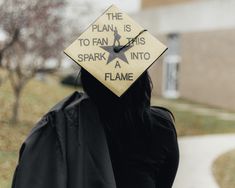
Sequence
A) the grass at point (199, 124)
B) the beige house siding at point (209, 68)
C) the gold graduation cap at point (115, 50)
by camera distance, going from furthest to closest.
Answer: the beige house siding at point (209, 68) → the grass at point (199, 124) → the gold graduation cap at point (115, 50)

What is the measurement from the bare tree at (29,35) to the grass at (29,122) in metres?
0.39

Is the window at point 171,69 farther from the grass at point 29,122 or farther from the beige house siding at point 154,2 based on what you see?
the grass at point 29,122

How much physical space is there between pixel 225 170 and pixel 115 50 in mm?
9065

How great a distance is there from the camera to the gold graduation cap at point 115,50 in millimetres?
2766

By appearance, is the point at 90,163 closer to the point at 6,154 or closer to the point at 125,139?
the point at 125,139

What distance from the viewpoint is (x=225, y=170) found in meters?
11.5

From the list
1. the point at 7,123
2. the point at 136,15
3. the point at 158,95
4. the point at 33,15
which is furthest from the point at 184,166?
the point at 136,15

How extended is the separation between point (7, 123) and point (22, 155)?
9430mm

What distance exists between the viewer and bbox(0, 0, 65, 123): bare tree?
12195mm

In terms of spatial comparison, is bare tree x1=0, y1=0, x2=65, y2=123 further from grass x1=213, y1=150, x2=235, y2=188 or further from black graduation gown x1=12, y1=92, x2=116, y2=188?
black graduation gown x1=12, y1=92, x2=116, y2=188

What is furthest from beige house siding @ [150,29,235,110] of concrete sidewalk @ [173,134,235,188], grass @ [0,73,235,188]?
concrete sidewalk @ [173,134,235,188]

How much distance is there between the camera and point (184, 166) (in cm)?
1155

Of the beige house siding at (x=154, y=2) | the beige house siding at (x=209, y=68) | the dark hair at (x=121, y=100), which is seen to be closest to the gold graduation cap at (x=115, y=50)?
the dark hair at (x=121, y=100)

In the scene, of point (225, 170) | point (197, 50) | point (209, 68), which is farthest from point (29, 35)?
point (197, 50)
